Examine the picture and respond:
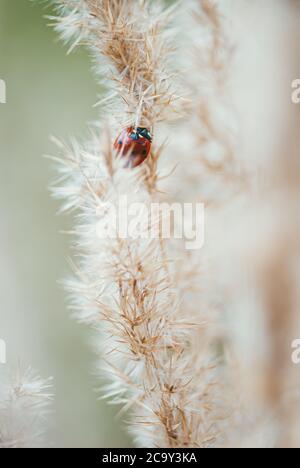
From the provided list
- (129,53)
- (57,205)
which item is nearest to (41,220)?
(57,205)

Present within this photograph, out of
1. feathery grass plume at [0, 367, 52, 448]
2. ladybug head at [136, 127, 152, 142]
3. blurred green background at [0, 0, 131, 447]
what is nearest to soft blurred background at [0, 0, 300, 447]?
blurred green background at [0, 0, 131, 447]

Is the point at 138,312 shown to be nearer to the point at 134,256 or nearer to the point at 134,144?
the point at 134,256

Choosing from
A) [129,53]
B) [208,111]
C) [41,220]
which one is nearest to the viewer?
[129,53]

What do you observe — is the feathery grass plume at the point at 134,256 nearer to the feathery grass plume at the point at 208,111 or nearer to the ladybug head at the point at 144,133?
the ladybug head at the point at 144,133

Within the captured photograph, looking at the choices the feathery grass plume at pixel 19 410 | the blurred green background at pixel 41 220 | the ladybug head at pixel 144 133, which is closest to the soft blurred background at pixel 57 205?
the blurred green background at pixel 41 220

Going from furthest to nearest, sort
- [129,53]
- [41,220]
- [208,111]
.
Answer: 1. [41,220]
2. [208,111]
3. [129,53]

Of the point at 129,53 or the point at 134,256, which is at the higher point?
the point at 129,53
